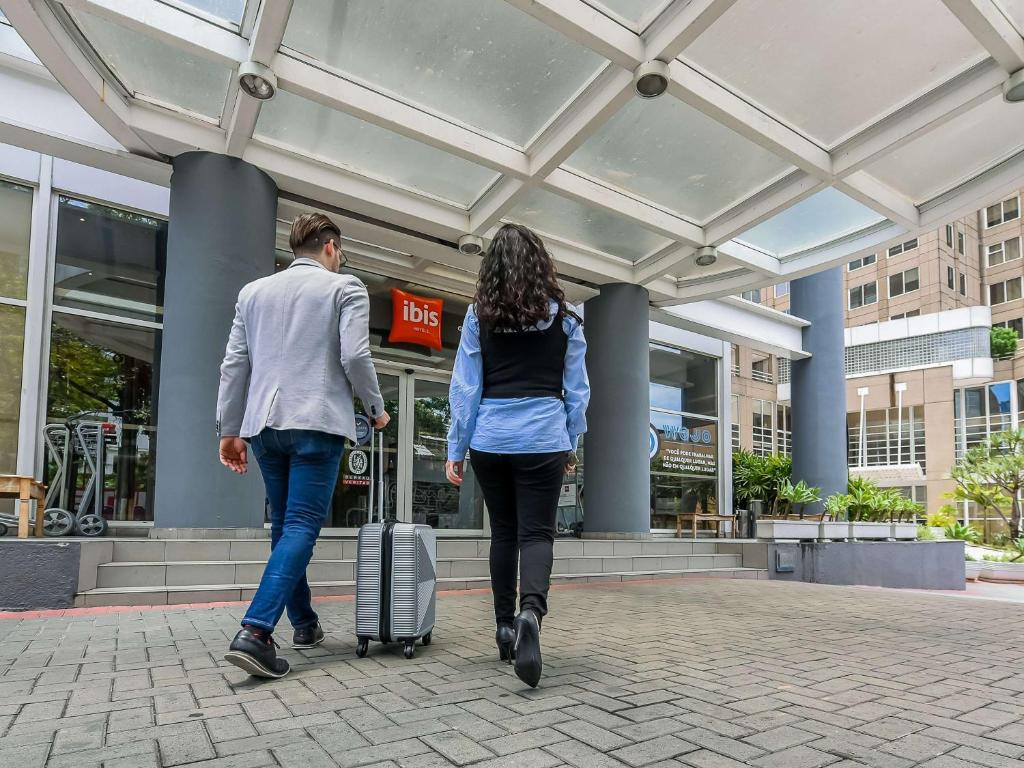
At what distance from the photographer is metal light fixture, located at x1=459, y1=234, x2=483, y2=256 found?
29.3 feet

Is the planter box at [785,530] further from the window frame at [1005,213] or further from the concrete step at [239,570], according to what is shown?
the window frame at [1005,213]

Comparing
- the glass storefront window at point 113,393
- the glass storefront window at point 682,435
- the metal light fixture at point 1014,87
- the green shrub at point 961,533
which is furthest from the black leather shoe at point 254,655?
the green shrub at point 961,533

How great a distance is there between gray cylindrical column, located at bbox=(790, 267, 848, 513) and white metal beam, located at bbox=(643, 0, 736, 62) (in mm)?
9617

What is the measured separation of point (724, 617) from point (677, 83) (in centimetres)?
439

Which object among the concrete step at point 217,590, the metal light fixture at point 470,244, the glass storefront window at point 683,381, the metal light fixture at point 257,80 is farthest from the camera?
the glass storefront window at point 683,381

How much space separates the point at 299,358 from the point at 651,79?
14.1ft

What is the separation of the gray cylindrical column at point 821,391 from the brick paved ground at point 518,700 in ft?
33.9

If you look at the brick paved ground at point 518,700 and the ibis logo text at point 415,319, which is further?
the ibis logo text at point 415,319

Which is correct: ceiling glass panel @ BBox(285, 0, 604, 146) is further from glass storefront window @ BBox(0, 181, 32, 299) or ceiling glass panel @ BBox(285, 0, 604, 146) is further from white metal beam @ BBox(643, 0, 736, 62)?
glass storefront window @ BBox(0, 181, 32, 299)

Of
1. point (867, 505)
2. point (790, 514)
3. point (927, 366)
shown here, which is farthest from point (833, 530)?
point (927, 366)

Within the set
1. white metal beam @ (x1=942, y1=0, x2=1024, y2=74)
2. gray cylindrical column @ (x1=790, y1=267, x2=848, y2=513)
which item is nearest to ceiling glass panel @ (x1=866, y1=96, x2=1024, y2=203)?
white metal beam @ (x1=942, y1=0, x2=1024, y2=74)

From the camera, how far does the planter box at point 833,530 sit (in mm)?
10211

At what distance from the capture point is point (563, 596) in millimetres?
5977

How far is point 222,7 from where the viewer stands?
217 inches
